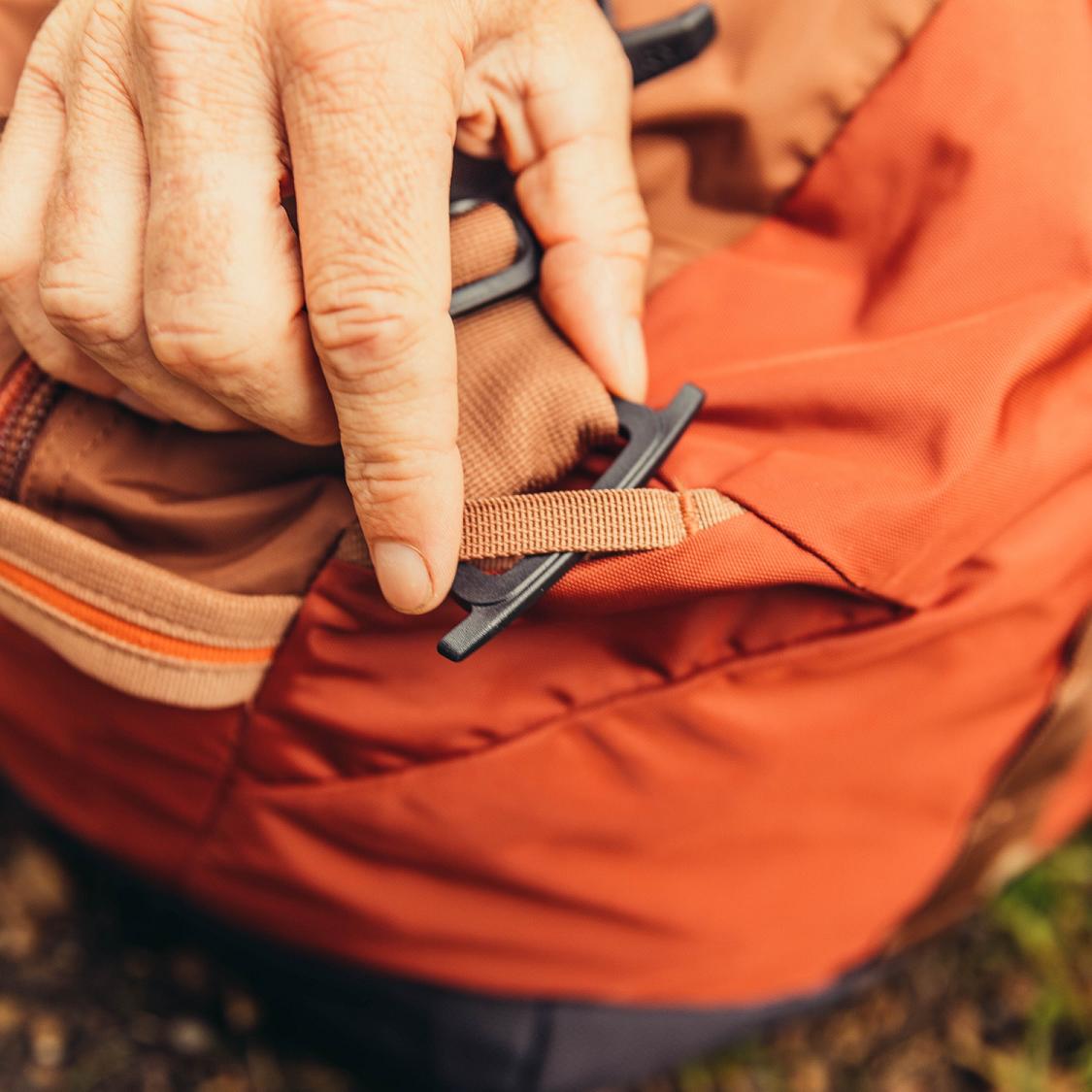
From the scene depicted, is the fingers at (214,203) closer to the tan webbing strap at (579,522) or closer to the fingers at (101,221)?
the fingers at (101,221)

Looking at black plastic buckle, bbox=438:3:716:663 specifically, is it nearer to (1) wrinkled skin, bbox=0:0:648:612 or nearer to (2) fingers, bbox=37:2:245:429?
(1) wrinkled skin, bbox=0:0:648:612

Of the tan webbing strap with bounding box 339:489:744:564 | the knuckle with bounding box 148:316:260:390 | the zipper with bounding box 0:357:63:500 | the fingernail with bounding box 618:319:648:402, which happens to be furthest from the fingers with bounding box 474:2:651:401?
the zipper with bounding box 0:357:63:500

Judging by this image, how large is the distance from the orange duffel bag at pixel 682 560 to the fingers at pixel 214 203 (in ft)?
0.42

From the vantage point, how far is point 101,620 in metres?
0.65

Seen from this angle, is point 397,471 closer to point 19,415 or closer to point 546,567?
point 546,567

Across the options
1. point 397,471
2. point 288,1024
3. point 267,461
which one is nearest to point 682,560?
point 397,471

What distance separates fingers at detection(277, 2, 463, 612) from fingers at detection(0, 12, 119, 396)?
178mm

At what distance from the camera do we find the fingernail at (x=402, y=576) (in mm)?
586

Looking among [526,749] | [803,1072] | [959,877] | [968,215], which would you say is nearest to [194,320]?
[526,749]

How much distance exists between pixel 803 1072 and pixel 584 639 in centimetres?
79

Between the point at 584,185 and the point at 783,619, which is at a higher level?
the point at 584,185

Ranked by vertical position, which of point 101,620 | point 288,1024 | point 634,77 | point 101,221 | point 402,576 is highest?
point 634,77

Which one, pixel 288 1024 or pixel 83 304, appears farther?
pixel 288 1024

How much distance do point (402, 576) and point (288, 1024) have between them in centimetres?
76
